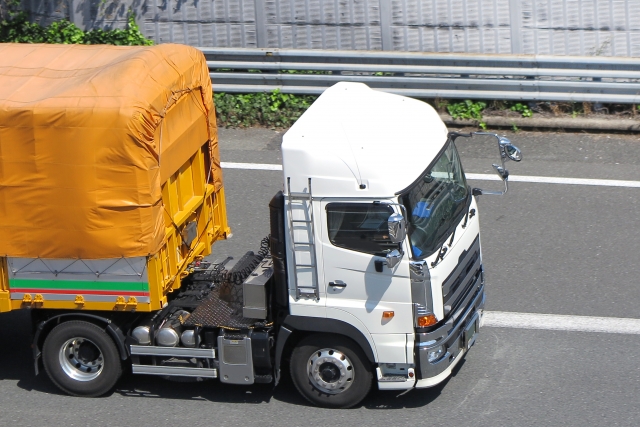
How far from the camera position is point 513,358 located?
8.63 meters

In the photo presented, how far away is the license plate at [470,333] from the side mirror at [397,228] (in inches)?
54.8

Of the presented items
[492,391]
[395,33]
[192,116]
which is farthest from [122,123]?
[395,33]

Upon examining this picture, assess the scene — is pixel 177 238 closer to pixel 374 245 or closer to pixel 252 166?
pixel 374 245

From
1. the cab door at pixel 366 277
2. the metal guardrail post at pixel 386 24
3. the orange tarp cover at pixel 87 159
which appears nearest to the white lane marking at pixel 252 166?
the metal guardrail post at pixel 386 24

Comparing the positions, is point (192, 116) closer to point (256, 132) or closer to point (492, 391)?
point (492, 391)

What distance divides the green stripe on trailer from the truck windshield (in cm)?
215

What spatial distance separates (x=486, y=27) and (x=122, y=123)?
320 inches

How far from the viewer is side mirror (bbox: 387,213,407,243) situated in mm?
6898

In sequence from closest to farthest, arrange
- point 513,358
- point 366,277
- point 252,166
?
point 366,277
point 513,358
point 252,166

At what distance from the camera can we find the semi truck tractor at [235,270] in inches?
288

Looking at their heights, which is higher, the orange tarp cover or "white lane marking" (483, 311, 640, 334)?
the orange tarp cover

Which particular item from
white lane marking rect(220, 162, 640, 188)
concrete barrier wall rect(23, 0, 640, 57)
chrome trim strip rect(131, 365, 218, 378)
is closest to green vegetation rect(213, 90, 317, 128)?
concrete barrier wall rect(23, 0, 640, 57)

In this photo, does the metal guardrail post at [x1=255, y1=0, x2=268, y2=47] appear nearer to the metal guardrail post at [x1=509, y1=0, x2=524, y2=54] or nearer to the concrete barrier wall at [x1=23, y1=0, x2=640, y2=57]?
the concrete barrier wall at [x1=23, y1=0, x2=640, y2=57]

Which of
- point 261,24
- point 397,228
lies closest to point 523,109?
point 261,24
